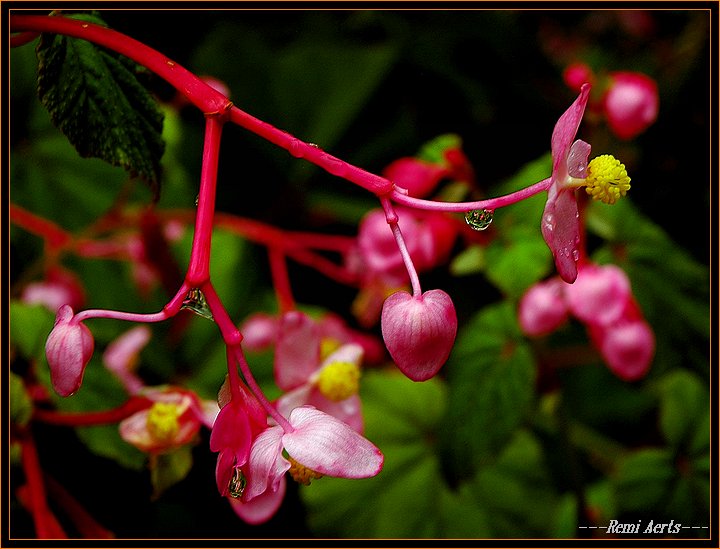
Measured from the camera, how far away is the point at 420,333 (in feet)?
1.20

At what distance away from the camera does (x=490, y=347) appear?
79cm

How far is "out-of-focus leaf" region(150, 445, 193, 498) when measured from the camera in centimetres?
55

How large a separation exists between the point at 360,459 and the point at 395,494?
61cm

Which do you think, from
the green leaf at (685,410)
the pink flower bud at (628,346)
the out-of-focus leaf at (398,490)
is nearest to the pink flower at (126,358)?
the out-of-focus leaf at (398,490)

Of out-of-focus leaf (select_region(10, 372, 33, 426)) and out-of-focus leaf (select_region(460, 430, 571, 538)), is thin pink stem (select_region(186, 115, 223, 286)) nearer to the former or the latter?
out-of-focus leaf (select_region(10, 372, 33, 426))

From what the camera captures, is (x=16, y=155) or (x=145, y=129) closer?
(x=145, y=129)

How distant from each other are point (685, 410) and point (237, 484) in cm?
74

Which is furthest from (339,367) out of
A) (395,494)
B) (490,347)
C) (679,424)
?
(679,424)

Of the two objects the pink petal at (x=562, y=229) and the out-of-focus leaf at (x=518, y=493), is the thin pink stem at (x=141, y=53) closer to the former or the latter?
the pink petal at (x=562, y=229)

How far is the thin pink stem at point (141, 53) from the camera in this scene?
38cm

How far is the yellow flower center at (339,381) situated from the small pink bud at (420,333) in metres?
0.18

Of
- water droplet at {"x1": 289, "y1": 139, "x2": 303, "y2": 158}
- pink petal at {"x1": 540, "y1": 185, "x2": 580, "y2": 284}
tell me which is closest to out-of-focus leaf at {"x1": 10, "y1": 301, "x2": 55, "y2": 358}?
water droplet at {"x1": 289, "y1": 139, "x2": 303, "y2": 158}

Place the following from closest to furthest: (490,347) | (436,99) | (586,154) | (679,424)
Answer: (586,154) → (490,347) → (679,424) → (436,99)

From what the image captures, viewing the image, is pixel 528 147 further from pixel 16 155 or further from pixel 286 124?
pixel 16 155
